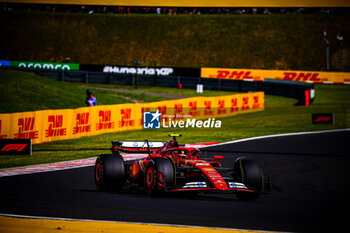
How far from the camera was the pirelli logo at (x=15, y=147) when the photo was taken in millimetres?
21281

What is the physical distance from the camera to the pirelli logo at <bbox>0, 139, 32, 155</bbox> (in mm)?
21281

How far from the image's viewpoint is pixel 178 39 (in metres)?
79.6

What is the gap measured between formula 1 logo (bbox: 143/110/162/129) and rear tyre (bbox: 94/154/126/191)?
718 inches

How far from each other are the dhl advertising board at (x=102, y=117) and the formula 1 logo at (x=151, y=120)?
0.72ft

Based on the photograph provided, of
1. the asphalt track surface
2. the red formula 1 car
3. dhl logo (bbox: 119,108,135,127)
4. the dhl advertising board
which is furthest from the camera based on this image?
dhl logo (bbox: 119,108,135,127)

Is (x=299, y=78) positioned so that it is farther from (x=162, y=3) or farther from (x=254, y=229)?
(x=254, y=229)

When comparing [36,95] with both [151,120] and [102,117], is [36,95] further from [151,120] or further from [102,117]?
[102,117]

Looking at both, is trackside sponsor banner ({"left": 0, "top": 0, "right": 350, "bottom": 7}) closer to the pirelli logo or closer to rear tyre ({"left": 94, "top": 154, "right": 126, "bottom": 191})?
the pirelli logo

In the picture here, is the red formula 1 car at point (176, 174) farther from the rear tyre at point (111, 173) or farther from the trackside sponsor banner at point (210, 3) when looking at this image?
the trackside sponsor banner at point (210, 3)

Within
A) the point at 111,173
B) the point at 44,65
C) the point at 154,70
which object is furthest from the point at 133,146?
the point at 44,65

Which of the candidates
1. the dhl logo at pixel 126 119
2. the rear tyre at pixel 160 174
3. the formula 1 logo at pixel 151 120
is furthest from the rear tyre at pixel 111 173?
the formula 1 logo at pixel 151 120

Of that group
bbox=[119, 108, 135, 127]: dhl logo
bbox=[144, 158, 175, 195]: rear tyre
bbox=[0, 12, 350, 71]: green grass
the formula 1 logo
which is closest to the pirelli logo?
bbox=[144, 158, 175, 195]: rear tyre

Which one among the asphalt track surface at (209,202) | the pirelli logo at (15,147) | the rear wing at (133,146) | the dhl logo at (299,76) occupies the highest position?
the dhl logo at (299,76)

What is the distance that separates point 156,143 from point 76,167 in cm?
421
